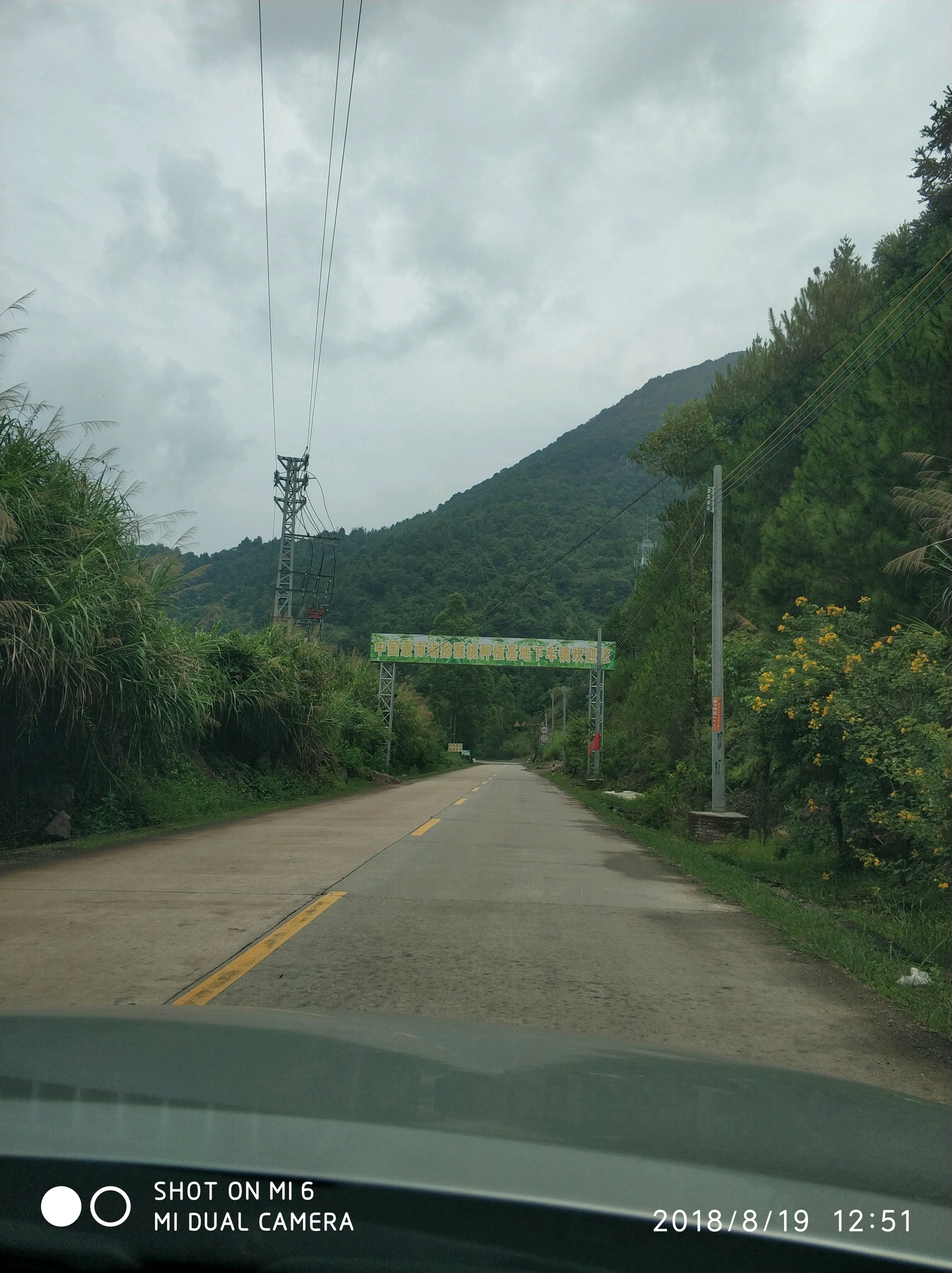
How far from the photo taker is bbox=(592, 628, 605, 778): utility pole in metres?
44.1

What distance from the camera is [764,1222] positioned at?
6.30 ft

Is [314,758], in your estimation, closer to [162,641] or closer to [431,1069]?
[162,641]

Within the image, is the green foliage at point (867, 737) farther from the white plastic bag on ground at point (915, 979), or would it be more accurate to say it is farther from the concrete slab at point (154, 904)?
the concrete slab at point (154, 904)

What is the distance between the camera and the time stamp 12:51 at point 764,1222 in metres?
1.88

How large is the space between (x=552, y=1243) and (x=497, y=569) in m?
78.8

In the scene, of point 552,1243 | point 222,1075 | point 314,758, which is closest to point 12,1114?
point 222,1075

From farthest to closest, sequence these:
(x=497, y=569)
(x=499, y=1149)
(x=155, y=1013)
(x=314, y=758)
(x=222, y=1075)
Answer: (x=497, y=569) → (x=314, y=758) → (x=155, y=1013) → (x=222, y=1075) → (x=499, y=1149)

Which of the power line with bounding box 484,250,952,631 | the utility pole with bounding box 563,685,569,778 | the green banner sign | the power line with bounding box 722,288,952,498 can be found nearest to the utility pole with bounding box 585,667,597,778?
the green banner sign

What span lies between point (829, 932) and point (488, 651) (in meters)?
41.7

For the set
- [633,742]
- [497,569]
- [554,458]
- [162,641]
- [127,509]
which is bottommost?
[633,742]

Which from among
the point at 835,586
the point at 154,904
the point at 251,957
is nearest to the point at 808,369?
the point at 835,586

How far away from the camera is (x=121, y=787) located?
1678cm

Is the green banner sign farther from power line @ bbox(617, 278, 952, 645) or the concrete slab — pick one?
the concrete slab

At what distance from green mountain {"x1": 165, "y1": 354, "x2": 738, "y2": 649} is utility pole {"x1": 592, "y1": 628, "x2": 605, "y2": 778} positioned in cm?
1412
